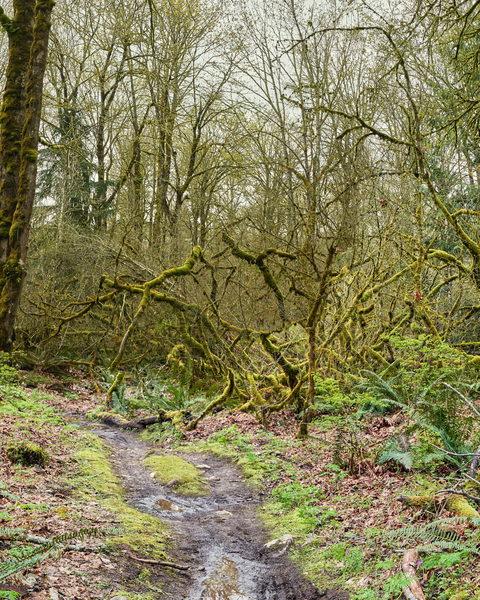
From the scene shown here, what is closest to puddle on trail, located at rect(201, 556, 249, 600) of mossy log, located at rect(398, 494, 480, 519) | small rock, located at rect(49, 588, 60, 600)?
small rock, located at rect(49, 588, 60, 600)

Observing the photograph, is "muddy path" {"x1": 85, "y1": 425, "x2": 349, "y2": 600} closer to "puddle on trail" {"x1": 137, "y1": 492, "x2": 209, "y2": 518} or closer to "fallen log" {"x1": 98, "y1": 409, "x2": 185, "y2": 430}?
"puddle on trail" {"x1": 137, "y1": 492, "x2": 209, "y2": 518}

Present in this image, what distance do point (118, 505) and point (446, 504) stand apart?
2.91m

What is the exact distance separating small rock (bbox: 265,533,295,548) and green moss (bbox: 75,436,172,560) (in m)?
0.90

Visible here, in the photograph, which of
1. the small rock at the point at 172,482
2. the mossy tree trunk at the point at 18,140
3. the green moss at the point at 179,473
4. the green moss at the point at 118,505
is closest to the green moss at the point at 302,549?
the green moss at the point at 179,473

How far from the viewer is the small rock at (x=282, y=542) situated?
406 cm

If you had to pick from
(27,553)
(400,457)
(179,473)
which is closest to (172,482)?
(179,473)

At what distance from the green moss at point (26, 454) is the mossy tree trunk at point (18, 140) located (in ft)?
15.8

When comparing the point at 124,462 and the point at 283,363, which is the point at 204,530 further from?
the point at 283,363

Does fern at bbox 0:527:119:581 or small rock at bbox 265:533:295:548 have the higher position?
fern at bbox 0:527:119:581

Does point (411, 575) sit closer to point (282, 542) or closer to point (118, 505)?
point (282, 542)

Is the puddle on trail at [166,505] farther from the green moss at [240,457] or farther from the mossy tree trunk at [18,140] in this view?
the mossy tree trunk at [18,140]

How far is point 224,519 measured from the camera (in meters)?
4.80

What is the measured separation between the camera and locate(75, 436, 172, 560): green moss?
12.3 feet

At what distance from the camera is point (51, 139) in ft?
54.5
